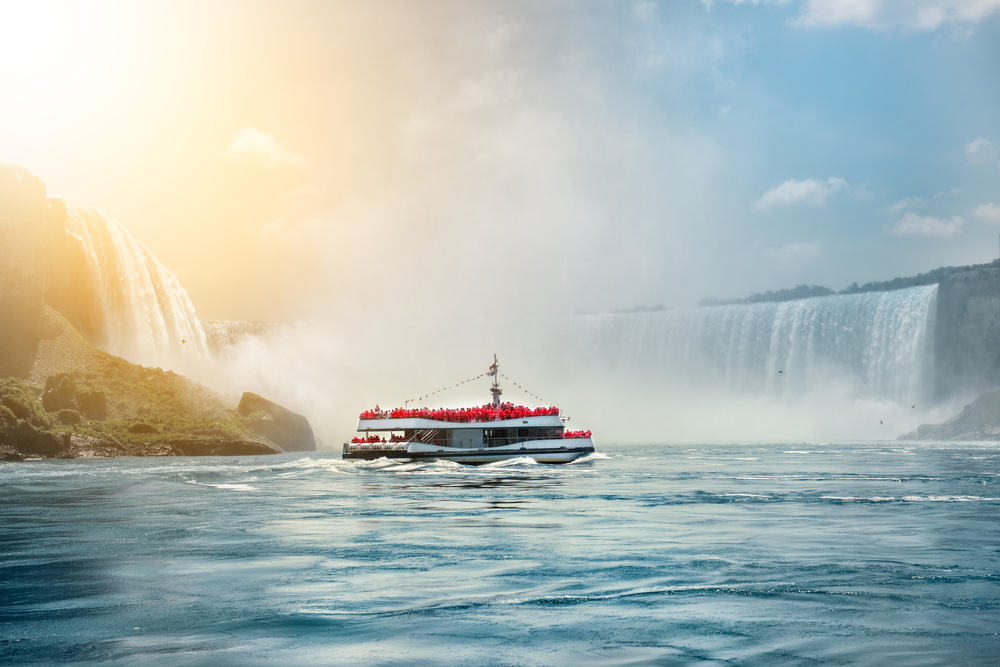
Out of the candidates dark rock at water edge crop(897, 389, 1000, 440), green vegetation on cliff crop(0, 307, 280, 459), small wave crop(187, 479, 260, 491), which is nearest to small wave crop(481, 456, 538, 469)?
small wave crop(187, 479, 260, 491)

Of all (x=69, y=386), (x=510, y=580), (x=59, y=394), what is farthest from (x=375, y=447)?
(x=69, y=386)

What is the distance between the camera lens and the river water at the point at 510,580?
9.90m

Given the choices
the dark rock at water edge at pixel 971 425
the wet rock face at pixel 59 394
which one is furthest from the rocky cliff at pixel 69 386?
the dark rock at water edge at pixel 971 425

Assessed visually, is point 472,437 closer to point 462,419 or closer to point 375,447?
point 462,419

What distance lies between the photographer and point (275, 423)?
334 ft

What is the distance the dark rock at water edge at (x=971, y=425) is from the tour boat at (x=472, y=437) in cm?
6965

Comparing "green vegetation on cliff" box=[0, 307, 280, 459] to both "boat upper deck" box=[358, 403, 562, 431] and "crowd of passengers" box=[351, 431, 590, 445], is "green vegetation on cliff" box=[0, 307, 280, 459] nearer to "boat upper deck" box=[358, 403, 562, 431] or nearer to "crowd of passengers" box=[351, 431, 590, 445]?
"crowd of passengers" box=[351, 431, 590, 445]

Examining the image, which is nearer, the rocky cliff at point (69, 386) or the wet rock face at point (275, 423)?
the rocky cliff at point (69, 386)

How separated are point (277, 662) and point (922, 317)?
11077cm

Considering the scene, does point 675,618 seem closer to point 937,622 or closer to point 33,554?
point 937,622

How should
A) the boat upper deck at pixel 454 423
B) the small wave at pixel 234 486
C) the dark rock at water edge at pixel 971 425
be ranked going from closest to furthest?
1. the small wave at pixel 234 486
2. the boat upper deck at pixel 454 423
3. the dark rock at water edge at pixel 971 425

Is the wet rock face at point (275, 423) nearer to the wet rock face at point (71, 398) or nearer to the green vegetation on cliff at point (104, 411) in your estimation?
the green vegetation on cliff at point (104, 411)

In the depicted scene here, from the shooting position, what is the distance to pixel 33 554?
17594 mm

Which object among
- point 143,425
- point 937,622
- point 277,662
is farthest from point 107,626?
point 143,425
